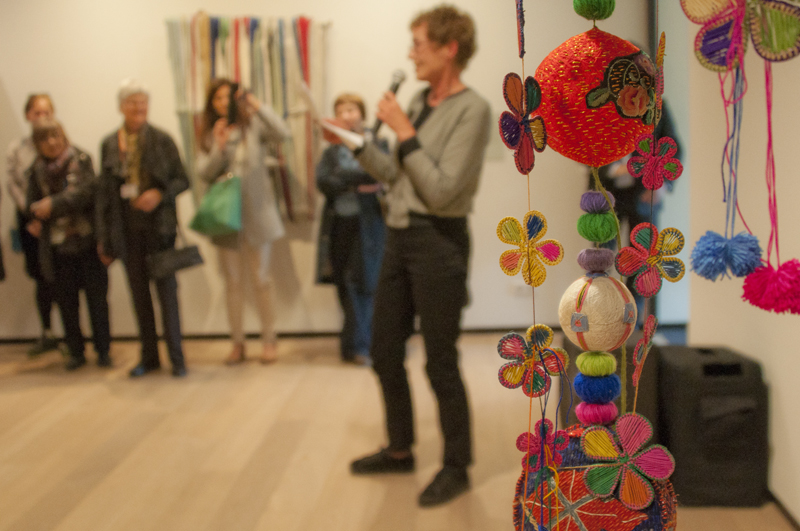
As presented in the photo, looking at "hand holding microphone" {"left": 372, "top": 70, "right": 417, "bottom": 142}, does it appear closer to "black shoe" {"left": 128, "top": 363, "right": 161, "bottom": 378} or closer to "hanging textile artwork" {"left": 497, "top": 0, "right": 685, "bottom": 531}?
"hanging textile artwork" {"left": 497, "top": 0, "right": 685, "bottom": 531}

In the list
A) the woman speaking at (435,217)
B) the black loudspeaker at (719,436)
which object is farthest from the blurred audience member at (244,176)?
the black loudspeaker at (719,436)

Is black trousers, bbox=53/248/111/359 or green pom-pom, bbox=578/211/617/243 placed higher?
green pom-pom, bbox=578/211/617/243

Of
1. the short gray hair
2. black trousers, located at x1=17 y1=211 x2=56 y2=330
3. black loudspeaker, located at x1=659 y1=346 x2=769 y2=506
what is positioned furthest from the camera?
black trousers, located at x1=17 y1=211 x2=56 y2=330

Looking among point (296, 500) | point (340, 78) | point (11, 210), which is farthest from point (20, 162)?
point (296, 500)

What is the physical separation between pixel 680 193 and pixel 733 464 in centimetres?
142

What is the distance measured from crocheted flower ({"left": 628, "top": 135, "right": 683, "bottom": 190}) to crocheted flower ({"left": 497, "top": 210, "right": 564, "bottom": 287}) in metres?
0.11

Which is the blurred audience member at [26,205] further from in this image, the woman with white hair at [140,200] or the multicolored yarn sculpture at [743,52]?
the multicolored yarn sculpture at [743,52]

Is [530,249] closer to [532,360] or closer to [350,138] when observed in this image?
[532,360]

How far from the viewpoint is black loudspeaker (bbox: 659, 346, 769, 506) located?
1683 millimetres

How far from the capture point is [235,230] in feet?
10.1

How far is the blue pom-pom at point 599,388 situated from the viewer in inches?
26.9

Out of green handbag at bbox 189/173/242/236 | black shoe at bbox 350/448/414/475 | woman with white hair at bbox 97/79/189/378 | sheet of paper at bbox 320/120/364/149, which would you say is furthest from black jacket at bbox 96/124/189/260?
black shoe at bbox 350/448/414/475

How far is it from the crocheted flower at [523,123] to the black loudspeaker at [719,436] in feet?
4.24

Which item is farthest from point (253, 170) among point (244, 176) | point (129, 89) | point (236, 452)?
point (236, 452)
